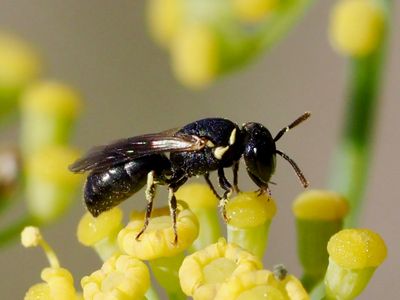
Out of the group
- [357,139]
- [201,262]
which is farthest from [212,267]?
[357,139]

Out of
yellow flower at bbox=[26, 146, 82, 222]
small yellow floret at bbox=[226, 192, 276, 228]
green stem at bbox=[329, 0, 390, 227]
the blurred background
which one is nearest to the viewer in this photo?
small yellow floret at bbox=[226, 192, 276, 228]

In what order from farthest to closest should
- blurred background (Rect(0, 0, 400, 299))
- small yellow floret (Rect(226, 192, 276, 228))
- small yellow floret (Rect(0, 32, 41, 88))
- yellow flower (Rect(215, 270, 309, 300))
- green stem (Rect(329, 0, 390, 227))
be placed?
blurred background (Rect(0, 0, 400, 299)) → small yellow floret (Rect(0, 32, 41, 88)) → green stem (Rect(329, 0, 390, 227)) → small yellow floret (Rect(226, 192, 276, 228)) → yellow flower (Rect(215, 270, 309, 300))

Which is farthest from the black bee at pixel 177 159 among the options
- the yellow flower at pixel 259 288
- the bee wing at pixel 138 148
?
the yellow flower at pixel 259 288

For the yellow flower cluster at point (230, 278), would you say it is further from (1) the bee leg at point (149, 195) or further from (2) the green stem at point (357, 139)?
(2) the green stem at point (357, 139)

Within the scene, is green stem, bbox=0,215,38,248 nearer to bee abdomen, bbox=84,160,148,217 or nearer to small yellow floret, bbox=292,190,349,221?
bee abdomen, bbox=84,160,148,217

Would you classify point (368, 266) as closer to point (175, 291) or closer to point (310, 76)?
point (175, 291)

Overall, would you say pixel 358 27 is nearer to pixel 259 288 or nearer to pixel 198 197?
pixel 198 197

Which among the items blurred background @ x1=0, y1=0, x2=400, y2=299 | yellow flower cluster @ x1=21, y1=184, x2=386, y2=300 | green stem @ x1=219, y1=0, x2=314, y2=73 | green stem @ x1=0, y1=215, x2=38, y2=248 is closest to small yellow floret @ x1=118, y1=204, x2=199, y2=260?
yellow flower cluster @ x1=21, y1=184, x2=386, y2=300
